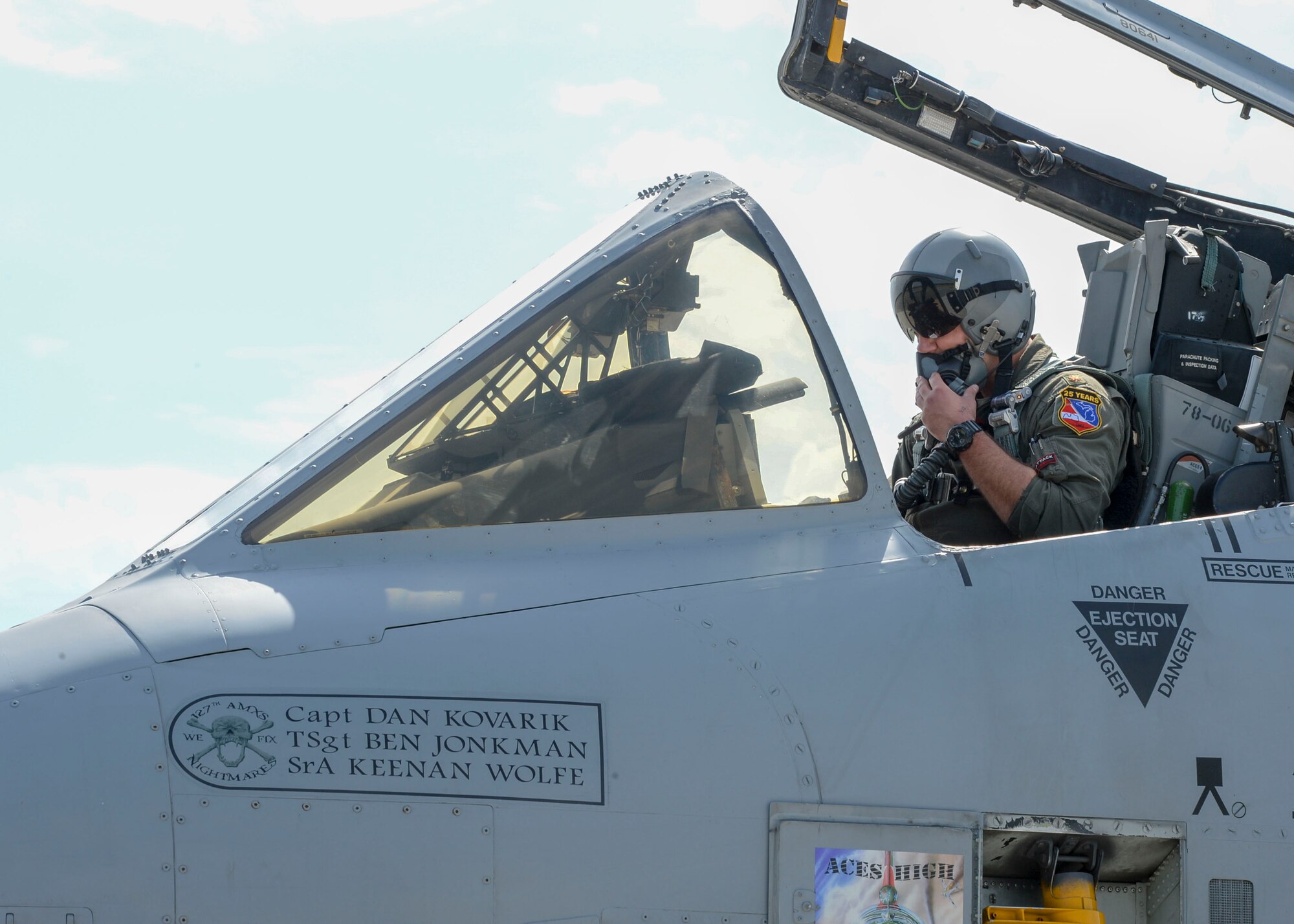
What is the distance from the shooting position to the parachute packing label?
163 inches

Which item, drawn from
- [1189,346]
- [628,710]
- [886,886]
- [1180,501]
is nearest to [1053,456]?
[1180,501]

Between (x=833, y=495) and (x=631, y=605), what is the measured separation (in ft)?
2.45

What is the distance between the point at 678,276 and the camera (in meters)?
3.67

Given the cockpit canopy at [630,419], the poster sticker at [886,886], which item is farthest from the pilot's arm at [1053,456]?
the poster sticker at [886,886]

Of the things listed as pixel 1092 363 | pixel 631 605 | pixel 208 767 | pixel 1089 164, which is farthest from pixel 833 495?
pixel 1089 164

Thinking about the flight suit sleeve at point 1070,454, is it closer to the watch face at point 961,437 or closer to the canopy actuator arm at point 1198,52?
the watch face at point 961,437

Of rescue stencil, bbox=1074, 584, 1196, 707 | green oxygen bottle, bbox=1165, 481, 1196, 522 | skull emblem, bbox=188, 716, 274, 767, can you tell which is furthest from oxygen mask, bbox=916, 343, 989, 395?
skull emblem, bbox=188, 716, 274, 767

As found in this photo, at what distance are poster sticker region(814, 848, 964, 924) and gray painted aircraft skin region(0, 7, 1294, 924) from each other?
2 centimetres

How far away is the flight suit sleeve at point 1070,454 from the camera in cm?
396

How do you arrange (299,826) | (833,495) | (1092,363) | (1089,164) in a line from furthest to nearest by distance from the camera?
(1089,164), (1092,363), (833,495), (299,826)

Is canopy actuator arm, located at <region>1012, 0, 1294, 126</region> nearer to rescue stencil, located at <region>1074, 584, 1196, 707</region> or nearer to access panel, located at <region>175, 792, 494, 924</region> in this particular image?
rescue stencil, located at <region>1074, 584, 1196, 707</region>

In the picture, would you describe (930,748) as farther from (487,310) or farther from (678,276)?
(487,310)

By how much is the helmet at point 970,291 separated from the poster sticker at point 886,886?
2265 mm

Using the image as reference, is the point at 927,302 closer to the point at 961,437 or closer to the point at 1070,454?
the point at 961,437
